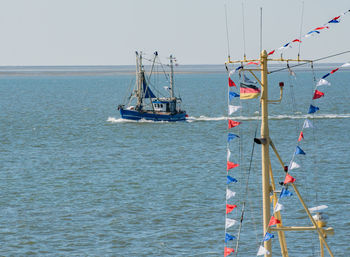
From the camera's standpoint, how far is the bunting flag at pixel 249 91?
2064 cm

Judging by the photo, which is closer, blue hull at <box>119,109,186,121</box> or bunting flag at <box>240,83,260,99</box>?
bunting flag at <box>240,83,260,99</box>

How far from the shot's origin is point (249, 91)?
68.3ft

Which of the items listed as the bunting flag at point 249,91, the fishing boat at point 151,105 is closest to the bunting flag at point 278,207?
the bunting flag at point 249,91

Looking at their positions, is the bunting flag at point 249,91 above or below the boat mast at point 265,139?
above

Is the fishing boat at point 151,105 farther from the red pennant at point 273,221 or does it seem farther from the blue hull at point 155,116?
the red pennant at point 273,221

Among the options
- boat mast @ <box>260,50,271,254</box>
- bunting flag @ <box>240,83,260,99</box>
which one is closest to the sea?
boat mast @ <box>260,50,271,254</box>

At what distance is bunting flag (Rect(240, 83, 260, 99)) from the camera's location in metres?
20.6

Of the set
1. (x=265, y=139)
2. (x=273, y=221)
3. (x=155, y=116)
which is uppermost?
(x=265, y=139)

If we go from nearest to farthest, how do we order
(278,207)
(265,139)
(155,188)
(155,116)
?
(265,139), (278,207), (155,188), (155,116)

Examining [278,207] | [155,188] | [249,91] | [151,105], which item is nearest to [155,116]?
[151,105]

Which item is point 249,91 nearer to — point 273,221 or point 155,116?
point 273,221

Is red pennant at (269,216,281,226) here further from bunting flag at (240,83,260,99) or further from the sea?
bunting flag at (240,83,260,99)

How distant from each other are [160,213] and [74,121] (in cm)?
7591

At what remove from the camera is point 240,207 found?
47312 millimetres
